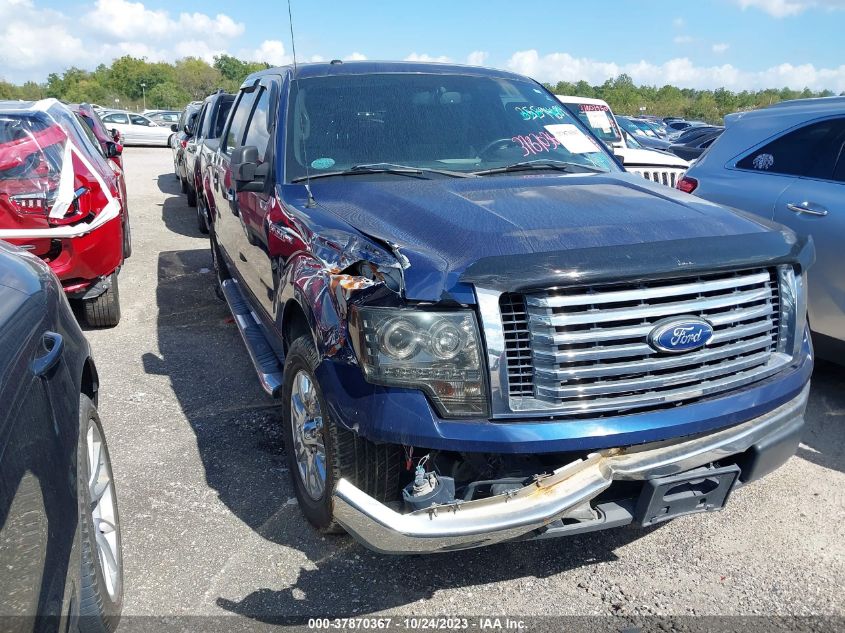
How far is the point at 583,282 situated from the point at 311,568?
5.40 feet

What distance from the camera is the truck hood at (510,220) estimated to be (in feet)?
7.93

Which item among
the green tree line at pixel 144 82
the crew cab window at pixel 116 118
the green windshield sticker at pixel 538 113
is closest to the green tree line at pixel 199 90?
the green tree line at pixel 144 82

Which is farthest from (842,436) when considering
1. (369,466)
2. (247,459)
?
(247,459)

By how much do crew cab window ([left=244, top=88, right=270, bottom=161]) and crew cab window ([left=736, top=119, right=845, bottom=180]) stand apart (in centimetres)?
335

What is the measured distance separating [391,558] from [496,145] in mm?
2192

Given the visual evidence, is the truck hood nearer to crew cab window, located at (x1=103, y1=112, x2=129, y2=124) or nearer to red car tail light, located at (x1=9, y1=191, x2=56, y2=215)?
red car tail light, located at (x1=9, y1=191, x2=56, y2=215)

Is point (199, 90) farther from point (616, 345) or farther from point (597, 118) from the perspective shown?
point (616, 345)

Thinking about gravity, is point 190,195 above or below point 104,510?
below

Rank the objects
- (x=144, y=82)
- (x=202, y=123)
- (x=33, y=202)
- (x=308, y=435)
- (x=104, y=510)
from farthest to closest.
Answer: (x=144, y=82), (x=202, y=123), (x=33, y=202), (x=308, y=435), (x=104, y=510)

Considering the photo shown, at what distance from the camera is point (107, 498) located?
2865 mm

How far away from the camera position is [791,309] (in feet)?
9.44

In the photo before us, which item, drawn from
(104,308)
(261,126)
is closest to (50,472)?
(261,126)

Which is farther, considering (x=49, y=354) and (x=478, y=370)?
(x=478, y=370)

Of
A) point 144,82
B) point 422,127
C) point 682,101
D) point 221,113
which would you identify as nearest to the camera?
point 422,127
